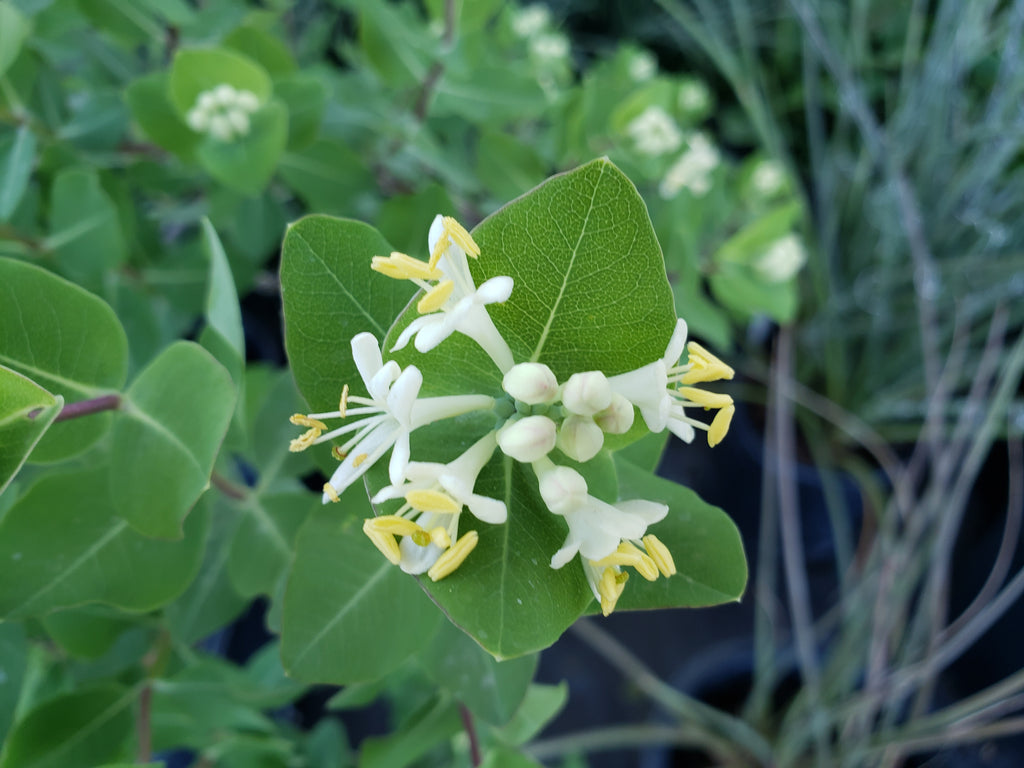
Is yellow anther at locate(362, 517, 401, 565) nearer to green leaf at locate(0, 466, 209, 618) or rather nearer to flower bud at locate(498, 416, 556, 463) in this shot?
flower bud at locate(498, 416, 556, 463)

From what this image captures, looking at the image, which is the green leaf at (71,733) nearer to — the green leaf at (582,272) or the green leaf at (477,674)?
the green leaf at (477,674)

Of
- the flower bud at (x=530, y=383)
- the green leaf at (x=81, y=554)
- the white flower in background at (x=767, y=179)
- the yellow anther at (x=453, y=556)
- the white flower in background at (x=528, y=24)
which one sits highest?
the flower bud at (x=530, y=383)

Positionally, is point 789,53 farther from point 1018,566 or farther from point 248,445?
point 248,445

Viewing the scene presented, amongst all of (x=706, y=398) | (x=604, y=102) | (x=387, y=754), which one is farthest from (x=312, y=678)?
(x=604, y=102)

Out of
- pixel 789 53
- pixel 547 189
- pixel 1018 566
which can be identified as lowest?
pixel 1018 566

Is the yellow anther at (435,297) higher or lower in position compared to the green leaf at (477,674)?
higher

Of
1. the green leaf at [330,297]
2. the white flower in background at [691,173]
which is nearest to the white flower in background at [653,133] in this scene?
the white flower in background at [691,173]
